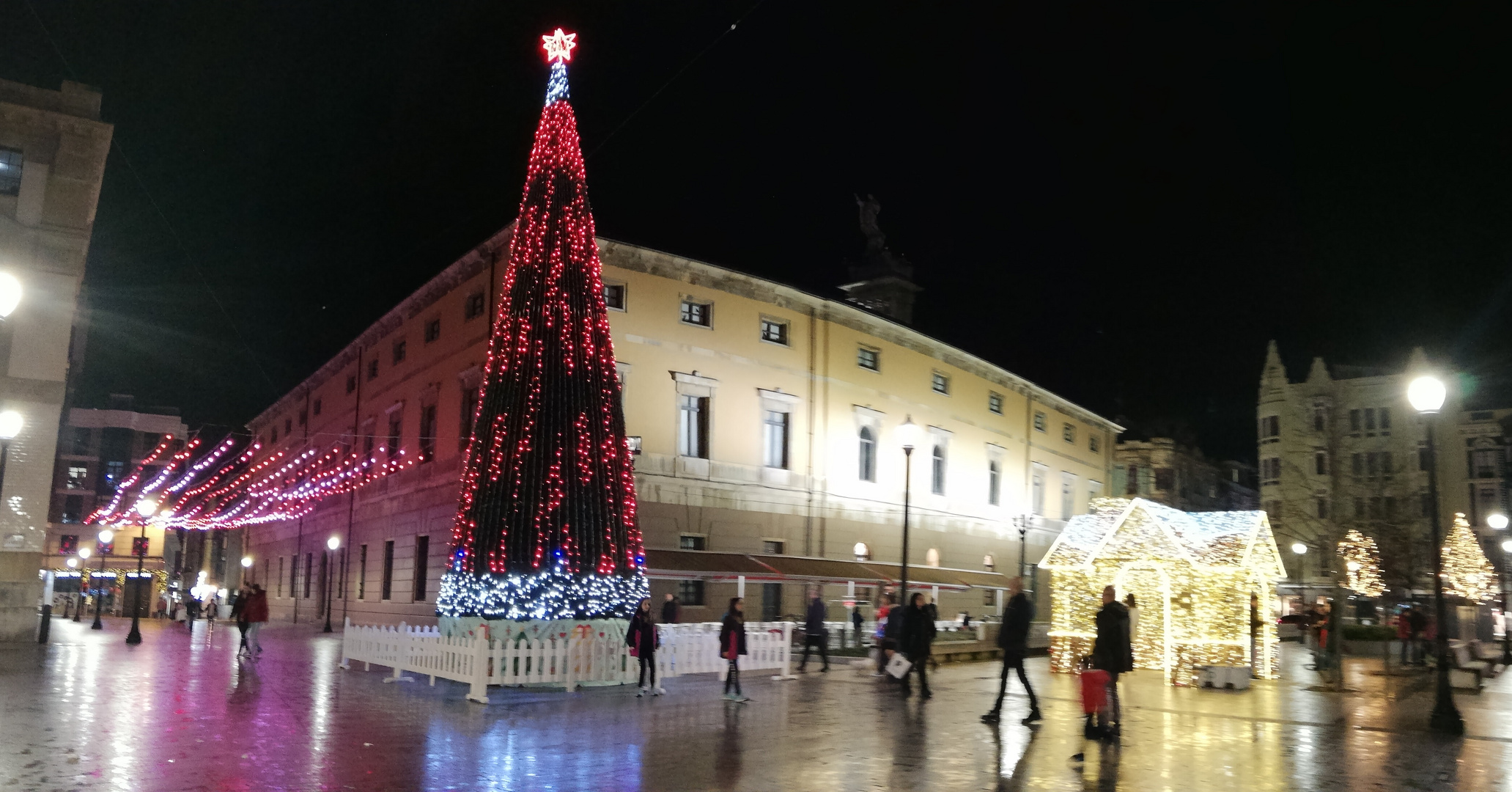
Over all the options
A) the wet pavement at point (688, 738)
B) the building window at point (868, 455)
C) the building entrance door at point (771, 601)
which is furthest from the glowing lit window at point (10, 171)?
the building window at point (868, 455)

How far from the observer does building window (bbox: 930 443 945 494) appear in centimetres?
4272

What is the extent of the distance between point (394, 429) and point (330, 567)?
30.6 ft

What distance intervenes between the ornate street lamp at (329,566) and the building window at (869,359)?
68.5ft

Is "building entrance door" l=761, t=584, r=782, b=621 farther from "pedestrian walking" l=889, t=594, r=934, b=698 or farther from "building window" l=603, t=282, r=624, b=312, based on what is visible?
"pedestrian walking" l=889, t=594, r=934, b=698

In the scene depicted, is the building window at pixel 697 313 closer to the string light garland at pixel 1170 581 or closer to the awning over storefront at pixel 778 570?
the awning over storefront at pixel 778 570

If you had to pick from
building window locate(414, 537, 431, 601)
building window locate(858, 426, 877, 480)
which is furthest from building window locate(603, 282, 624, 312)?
building window locate(858, 426, 877, 480)

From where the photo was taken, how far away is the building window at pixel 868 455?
38625mm

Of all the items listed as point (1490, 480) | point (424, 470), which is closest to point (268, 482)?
point (424, 470)

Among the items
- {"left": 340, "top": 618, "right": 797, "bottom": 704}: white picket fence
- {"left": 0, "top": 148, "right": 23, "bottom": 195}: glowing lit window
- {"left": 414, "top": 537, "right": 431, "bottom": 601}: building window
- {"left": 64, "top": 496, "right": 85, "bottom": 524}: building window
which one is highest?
{"left": 0, "top": 148, "right": 23, "bottom": 195}: glowing lit window

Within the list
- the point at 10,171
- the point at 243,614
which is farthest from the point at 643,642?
the point at 10,171

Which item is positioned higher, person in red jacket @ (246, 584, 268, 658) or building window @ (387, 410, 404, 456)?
building window @ (387, 410, 404, 456)

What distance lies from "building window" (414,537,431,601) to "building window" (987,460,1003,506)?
23.7 m

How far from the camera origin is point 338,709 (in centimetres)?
1460

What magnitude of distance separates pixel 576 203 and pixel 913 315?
102 ft
